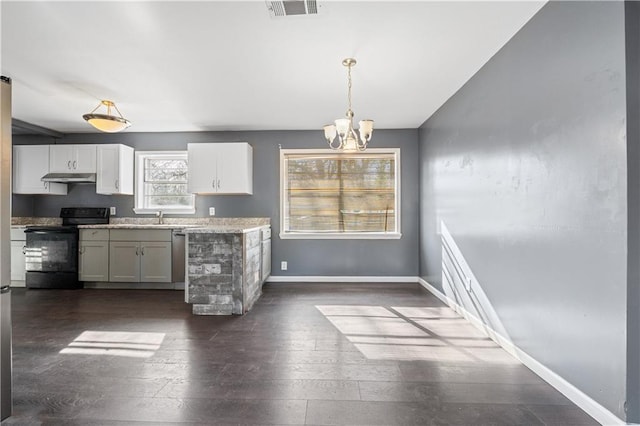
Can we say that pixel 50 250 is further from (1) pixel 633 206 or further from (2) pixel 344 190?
(1) pixel 633 206

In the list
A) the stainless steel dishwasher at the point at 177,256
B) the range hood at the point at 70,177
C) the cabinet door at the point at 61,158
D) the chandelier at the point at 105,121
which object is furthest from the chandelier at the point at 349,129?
the cabinet door at the point at 61,158

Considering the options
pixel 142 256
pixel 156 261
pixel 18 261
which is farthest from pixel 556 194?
pixel 18 261

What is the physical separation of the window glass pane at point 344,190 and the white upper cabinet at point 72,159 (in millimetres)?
2930

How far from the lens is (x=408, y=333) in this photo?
2947 millimetres

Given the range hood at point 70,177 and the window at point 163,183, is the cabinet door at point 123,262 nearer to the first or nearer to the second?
the window at point 163,183

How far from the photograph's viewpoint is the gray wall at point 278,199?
16.6 ft

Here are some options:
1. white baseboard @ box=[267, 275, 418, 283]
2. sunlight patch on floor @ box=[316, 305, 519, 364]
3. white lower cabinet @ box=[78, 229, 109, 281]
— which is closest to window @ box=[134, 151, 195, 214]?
white lower cabinet @ box=[78, 229, 109, 281]

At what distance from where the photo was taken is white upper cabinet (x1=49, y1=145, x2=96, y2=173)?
4.92m

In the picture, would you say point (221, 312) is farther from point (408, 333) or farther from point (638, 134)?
point (638, 134)

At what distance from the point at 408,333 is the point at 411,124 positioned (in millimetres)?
3125

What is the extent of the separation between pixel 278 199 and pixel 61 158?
3.30 metres

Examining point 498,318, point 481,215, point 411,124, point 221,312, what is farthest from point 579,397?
point 411,124

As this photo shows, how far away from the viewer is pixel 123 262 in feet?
15.3

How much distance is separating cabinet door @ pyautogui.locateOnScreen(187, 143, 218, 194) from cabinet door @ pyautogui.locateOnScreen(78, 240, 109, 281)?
153 cm
